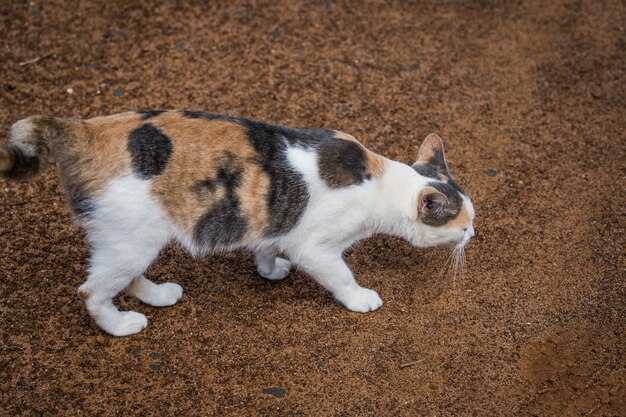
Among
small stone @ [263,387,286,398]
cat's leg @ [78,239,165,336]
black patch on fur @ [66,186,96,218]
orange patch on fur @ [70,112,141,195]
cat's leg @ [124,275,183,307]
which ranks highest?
orange patch on fur @ [70,112,141,195]

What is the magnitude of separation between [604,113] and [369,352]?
11.3ft

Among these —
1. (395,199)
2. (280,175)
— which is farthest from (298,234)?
(395,199)

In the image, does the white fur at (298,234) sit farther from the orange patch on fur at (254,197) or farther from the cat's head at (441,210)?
the orange patch on fur at (254,197)

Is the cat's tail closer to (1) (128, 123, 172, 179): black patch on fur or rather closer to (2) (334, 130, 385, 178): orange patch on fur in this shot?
(1) (128, 123, 172, 179): black patch on fur

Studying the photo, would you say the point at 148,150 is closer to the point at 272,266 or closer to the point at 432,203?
the point at 272,266

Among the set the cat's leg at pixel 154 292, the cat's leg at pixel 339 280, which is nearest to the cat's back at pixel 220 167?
the cat's leg at pixel 339 280

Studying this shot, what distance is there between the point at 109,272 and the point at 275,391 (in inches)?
46.6

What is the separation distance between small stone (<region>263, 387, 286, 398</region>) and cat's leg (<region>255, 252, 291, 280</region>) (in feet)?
2.98

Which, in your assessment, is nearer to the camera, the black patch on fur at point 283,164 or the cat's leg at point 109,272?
the cat's leg at point 109,272

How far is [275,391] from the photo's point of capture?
418 cm

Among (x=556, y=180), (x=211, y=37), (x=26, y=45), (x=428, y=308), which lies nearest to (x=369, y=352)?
(x=428, y=308)

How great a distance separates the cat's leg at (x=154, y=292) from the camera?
4555 mm

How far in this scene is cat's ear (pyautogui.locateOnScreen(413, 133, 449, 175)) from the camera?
4715 mm

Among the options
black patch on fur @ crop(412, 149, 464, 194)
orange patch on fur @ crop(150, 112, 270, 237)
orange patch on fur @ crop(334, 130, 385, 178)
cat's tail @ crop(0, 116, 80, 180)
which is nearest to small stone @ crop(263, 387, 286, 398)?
orange patch on fur @ crop(150, 112, 270, 237)
